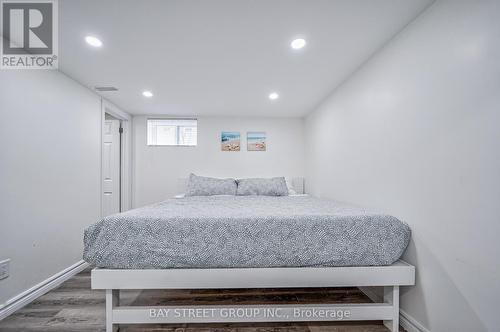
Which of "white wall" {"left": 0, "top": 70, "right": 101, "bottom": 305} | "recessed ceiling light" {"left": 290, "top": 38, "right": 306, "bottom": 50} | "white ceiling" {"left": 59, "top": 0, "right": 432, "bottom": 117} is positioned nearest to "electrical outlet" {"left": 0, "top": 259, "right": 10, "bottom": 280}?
"white wall" {"left": 0, "top": 70, "right": 101, "bottom": 305}

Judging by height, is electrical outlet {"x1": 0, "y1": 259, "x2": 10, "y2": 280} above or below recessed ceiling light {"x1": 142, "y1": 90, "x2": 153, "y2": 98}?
below

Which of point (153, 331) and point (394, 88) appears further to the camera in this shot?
point (394, 88)

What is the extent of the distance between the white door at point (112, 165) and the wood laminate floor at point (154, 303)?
1.35 meters

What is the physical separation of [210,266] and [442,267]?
1.32 meters

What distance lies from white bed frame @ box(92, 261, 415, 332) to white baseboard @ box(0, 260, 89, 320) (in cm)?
91

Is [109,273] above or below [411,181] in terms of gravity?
below

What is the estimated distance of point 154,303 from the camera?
1809 mm

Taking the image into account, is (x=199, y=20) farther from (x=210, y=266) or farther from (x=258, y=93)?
(x=210, y=266)

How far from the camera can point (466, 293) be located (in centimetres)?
114

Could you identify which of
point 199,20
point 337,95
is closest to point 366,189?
point 337,95

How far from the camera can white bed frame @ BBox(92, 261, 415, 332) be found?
1.37 meters

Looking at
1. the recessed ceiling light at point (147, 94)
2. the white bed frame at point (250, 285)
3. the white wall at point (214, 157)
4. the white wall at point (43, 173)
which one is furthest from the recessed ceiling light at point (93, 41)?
the white wall at point (214, 157)

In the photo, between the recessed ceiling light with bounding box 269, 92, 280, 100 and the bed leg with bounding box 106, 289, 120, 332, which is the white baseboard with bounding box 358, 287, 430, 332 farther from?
the recessed ceiling light with bounding box 269, 92, 280, 100

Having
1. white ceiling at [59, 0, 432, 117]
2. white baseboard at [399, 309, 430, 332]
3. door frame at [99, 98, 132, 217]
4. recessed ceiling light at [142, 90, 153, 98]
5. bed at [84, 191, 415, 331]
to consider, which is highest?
white ceiling at [59, 0, 432, 117]
